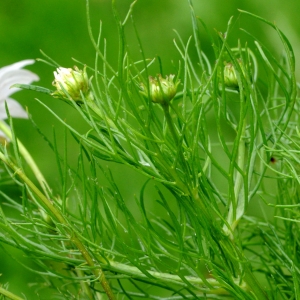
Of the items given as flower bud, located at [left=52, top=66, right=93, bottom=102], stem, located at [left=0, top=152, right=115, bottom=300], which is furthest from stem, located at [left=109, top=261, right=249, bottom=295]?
flower bud, located at [left=52, top=66, right=93, bottom=102]

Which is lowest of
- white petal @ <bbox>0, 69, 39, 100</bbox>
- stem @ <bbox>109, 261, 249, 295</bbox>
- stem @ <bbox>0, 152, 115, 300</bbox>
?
stem @ <bbox>109, 261, 249, 295</bbox>

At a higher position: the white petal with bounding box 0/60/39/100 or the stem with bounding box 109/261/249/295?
the white petal with bounding box 0/60/39/100

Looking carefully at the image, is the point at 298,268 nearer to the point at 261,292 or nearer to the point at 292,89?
the point at 261,292

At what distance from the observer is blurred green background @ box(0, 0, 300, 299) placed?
4.79 ft

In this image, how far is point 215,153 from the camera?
4.43ft

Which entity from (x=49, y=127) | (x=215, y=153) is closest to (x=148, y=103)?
(x=215, y=153)

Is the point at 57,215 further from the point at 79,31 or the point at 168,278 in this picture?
the point at 79,31

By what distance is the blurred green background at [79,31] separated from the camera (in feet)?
4.79

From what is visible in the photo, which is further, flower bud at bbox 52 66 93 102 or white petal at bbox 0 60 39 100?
white petal at bbox 0 60 39 100

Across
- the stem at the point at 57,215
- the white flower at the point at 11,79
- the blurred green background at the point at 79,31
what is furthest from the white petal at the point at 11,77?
the blurred green background at the point at 79,31

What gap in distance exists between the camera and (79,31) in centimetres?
164

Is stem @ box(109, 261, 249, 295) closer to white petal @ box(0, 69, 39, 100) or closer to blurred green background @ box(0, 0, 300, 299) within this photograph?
white petal @ box(0, 69, 39, 100)

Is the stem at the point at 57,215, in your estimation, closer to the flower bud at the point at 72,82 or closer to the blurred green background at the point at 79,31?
the flower bud at the point at 72,82

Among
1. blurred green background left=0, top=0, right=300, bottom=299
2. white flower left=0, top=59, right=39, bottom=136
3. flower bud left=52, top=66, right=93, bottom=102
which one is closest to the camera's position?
flower bud left=52, top=66, right=93, bottom=102
